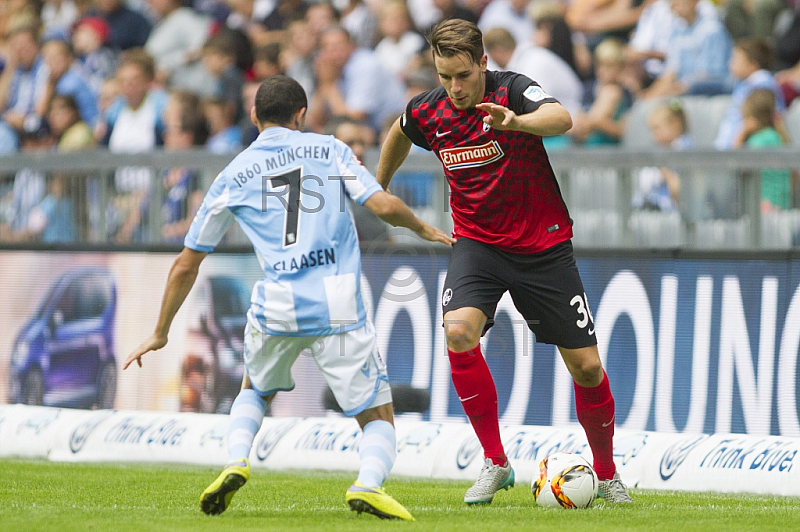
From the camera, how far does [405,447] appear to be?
869 centimetres

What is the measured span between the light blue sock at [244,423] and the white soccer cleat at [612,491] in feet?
6.51

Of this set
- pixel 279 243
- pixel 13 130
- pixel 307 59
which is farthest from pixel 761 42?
pixel 13 130

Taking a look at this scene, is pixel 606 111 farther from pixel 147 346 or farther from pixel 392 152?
pixel 147 346

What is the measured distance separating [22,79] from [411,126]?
9.87 metres

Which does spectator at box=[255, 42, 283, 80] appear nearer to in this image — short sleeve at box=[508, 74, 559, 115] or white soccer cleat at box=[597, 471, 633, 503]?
short sleeve at box=[508, 74, 559, 115]

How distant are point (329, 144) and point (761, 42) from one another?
20.1 ft

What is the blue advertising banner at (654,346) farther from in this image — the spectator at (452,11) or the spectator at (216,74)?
the spectator at (216,74)

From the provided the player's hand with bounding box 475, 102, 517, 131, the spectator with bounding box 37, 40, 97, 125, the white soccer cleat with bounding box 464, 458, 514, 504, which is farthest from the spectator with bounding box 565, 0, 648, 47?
the player's hand with bounding box 475, 102, 517, 131

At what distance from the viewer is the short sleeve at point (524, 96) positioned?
624 centimetres

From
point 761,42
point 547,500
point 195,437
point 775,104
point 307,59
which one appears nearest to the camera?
point 547,500

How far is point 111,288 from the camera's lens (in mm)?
10953

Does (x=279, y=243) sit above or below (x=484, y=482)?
above

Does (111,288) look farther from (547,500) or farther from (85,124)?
(547,500)

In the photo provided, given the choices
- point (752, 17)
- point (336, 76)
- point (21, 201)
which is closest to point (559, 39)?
point (752, 17)
